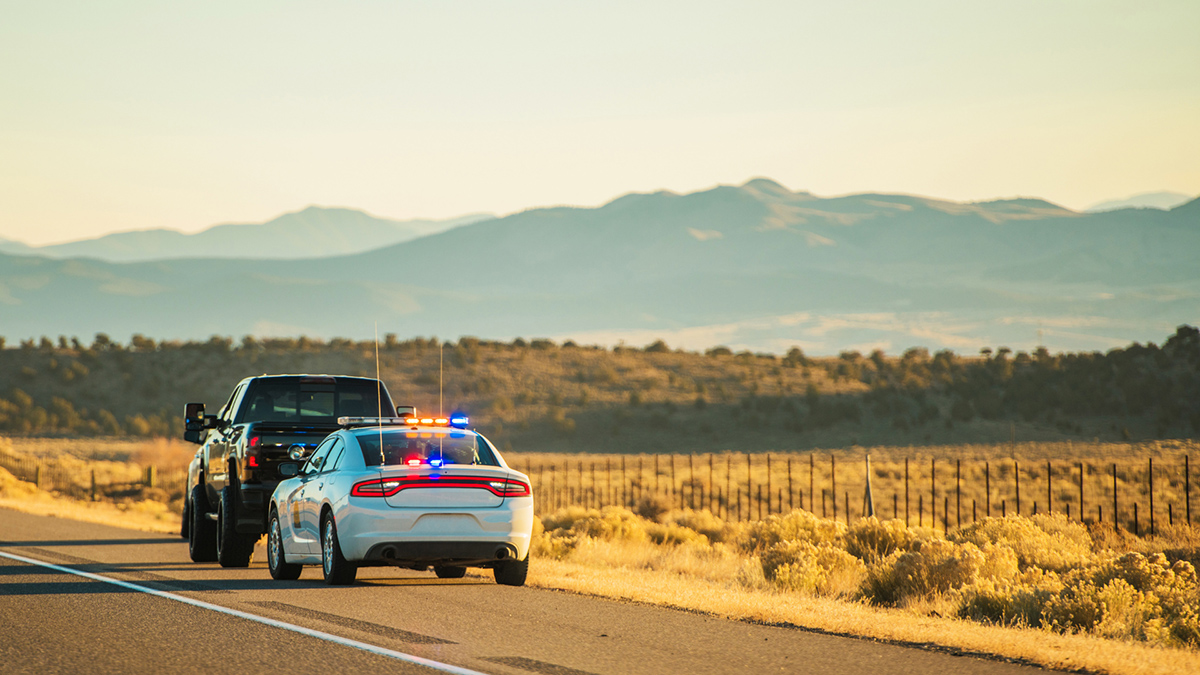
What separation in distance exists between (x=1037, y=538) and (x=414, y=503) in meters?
9.67

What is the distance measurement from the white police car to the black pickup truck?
115 cm

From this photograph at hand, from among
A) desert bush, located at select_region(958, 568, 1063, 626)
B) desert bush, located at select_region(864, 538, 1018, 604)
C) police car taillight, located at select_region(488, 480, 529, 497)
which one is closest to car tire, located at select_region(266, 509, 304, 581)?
police car taillight, located at select_region(488, 480, 529, 497)

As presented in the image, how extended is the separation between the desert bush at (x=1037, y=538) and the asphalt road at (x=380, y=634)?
675 centimetres

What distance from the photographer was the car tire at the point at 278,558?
1409 centimetres

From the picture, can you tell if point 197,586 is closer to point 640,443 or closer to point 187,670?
point 187,670

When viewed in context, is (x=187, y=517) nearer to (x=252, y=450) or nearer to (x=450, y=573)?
(x=252, y=450)

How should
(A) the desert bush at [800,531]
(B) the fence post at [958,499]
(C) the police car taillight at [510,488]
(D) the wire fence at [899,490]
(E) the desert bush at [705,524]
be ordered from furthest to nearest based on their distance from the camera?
(D) the wire fence at [899,490] < (E) the desert bush at [705,524] < (B) the fence post at [958,499] < (A) the desert bush at [800,531] < (C) the police car taillight at [510,488]

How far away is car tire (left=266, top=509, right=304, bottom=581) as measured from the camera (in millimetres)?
14086

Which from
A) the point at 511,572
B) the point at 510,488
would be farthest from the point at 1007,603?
the point at 511,572

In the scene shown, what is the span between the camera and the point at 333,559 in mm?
12992

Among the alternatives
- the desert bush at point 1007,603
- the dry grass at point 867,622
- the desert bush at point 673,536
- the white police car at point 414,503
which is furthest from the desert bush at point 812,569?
the desert bush at point 673,536

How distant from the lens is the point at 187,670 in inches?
349

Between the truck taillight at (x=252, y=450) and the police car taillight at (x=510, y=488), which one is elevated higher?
the truck taillight at (x=252, y=450)

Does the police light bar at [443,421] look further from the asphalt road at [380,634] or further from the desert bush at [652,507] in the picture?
the desert bush at [652,507]
